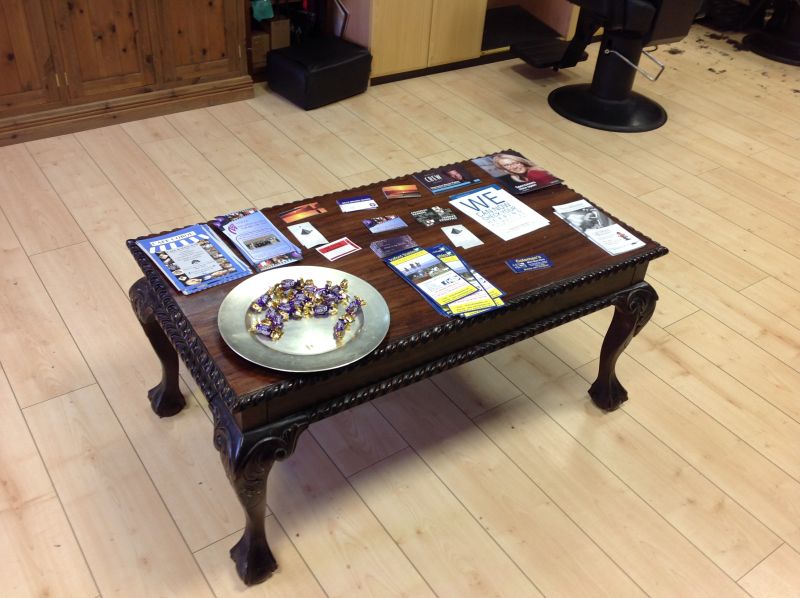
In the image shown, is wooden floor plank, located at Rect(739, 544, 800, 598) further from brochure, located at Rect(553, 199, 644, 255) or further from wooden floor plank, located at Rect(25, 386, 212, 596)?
wooden floor plank, located at Rect(25, 386, 212, 596)

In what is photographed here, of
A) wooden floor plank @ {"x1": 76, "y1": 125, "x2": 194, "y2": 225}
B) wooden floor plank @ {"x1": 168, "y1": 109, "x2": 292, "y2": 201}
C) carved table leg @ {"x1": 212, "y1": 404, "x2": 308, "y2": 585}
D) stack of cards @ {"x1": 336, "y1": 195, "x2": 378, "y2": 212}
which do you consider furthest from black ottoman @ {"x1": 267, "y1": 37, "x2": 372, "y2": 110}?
carved table leg @ {"x1": 212, "y1": 404, "x2": 308, "y2": 585}

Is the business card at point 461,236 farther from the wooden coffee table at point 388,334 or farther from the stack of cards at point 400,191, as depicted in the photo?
the stack of cards at point 400,191

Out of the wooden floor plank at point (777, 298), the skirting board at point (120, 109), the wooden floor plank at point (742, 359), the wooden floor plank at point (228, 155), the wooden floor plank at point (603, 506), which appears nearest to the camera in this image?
the wooden floor plank at point (603, 506)

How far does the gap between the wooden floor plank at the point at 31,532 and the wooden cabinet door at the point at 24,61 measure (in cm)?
160

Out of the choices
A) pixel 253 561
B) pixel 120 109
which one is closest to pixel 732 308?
pixel 253 561

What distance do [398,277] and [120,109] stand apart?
2.04 metres

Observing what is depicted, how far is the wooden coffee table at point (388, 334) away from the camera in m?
1.39

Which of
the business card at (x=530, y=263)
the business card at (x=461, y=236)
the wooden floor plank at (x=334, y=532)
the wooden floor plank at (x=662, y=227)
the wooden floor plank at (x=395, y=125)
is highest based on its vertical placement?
the business card at (x=530, y=263)

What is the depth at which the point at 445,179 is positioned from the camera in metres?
2.04

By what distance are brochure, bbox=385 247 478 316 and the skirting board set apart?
6.48ft

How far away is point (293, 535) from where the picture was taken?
1662mm

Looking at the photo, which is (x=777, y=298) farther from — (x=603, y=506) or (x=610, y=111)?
(x=610, y=111)

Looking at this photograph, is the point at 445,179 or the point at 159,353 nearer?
the point at 159,353

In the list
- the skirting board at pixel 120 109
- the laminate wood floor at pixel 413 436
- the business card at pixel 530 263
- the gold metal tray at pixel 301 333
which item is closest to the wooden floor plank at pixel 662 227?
the laminate wood floor at pixel 413 436
